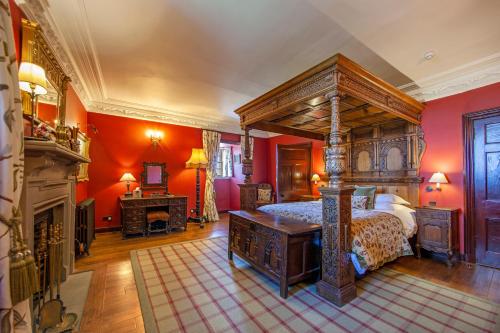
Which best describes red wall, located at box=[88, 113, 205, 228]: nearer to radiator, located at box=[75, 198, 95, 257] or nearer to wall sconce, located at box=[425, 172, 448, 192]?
radiator, located at box=[75, 198, 95, 257]

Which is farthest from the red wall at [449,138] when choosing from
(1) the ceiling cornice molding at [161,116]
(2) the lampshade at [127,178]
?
(2) the lampshade at [127,178]

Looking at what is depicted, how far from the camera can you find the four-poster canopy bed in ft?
7.00

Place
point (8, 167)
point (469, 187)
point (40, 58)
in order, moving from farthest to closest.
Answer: point (469, 187) < point (40, 58) < point (8, 167)

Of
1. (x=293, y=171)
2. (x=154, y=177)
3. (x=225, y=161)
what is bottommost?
(x=154, y=177)

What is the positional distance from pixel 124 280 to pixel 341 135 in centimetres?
308

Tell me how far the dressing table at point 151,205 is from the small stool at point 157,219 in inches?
2.0

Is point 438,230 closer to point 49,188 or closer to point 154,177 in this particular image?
point 49,188

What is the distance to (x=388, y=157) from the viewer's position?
13.4 ft

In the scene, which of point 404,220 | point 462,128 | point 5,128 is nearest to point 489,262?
point 404,220

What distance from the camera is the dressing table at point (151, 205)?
170 inches

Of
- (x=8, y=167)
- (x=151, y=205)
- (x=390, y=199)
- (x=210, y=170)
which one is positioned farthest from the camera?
(x=210, y=170)

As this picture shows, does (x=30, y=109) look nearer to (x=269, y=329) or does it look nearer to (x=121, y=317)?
(x=121, y=317)

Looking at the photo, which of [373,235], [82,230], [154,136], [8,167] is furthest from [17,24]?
[373,235]

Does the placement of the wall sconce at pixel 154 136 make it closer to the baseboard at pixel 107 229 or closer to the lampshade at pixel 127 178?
the lampshade at pixel 127 178
